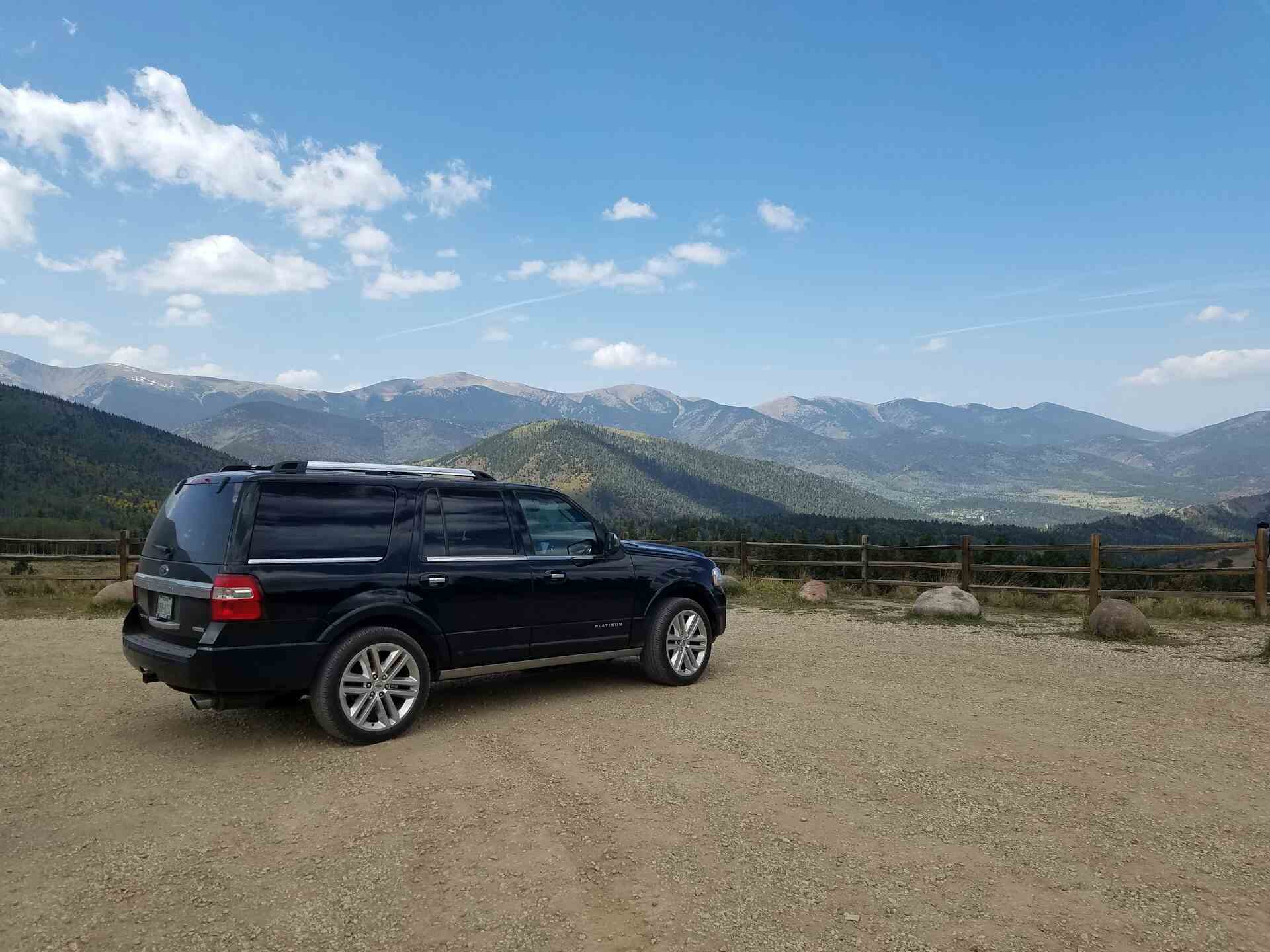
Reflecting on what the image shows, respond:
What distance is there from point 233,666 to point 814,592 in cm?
1233

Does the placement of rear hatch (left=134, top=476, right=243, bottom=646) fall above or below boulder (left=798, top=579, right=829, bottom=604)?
above

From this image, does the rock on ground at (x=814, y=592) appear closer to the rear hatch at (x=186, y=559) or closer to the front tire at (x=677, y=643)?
the front tire at (x=677, y=643)

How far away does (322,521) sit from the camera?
19.2 feet

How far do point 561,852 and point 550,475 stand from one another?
186008 millimetres

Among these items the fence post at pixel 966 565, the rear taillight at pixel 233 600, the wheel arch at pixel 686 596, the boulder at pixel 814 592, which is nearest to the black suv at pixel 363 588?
the rear taillight at pixel 233 600

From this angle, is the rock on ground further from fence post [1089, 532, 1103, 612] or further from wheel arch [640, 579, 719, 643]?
wheel arch [640, 579, 719, 643]

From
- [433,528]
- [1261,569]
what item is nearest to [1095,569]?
[1261,569]

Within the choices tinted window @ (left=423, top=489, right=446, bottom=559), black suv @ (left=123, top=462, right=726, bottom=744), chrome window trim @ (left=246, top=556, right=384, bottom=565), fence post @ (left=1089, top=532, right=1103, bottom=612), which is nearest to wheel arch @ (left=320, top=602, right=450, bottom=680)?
black suv @ (left=123, top=462, right=726, bottom=744)

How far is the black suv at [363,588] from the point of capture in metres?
5.45

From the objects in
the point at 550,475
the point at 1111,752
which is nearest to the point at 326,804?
the point at 1111,752

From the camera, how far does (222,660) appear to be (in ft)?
17.3

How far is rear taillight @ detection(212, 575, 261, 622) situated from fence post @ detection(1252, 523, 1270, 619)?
1358 cm

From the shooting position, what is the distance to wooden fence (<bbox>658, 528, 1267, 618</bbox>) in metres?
12.6

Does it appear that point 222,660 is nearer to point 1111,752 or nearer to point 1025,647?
point 1111,752
